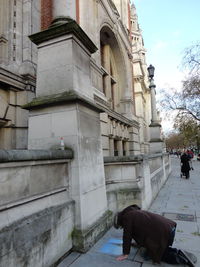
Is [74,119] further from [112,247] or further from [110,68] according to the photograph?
[110,68]

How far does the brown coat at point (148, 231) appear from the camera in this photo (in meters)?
2.71

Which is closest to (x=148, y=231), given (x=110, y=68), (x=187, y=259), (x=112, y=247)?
(x=187, y=259)

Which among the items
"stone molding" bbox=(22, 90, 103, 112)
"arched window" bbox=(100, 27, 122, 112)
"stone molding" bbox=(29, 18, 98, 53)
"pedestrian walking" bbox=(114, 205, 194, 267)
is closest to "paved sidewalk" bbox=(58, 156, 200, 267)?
"pedestrian walking" bbox=(114, 205, 194, 267)

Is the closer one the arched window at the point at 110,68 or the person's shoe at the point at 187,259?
the person's shoe at the point at 187,259

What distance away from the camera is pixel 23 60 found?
19.9ft

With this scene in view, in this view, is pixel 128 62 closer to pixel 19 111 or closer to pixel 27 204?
pixel 19 111

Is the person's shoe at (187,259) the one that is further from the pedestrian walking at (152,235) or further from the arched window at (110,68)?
the arched window at (110,68)

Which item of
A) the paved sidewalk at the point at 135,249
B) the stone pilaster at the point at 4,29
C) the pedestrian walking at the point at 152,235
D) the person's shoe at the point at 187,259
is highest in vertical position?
the stone pilaster at the point at 4,29

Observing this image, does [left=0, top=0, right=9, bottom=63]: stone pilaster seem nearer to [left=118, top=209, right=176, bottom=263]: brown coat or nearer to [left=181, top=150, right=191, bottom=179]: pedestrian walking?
[left=118, top=209, right=176, bottom=263]: brown coat

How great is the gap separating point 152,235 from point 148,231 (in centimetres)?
8

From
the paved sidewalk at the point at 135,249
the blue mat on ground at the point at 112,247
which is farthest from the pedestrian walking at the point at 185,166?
the blue mat on ground at the point at 112,247

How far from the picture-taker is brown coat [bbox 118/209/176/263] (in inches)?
107

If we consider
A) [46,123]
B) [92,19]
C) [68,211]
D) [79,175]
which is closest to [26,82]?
[46,123]

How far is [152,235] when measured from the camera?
275 centimetres
